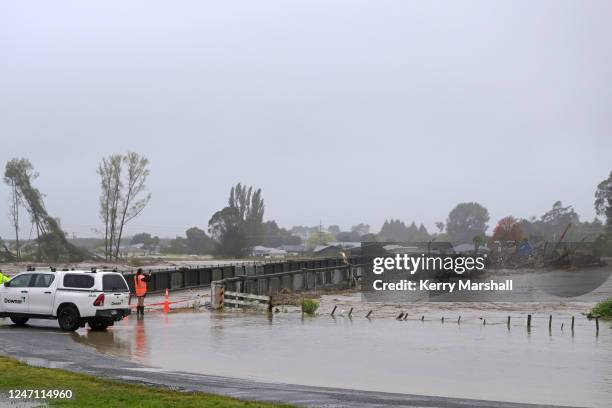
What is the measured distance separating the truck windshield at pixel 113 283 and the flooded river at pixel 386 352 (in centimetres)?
138

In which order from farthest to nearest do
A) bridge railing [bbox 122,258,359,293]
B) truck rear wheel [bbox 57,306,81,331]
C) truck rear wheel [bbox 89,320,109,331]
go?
1. bridge railing [bbox 122,258,359,293]
2. truck rear wheel [bbox 89,320,109,331]
3. truck rear wheel [bbox 57,306,81,331]

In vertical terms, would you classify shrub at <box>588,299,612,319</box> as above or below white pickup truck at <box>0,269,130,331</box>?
below

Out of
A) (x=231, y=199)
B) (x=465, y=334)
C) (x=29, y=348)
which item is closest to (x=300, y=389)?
(x=29, y=348)

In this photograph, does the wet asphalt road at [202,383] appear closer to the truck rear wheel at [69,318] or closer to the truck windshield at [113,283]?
the truck rear wheel at [69,318]

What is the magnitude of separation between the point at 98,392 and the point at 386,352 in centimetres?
1054

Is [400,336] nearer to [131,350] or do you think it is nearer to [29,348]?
[131,350]

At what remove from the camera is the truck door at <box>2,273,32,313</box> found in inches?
932

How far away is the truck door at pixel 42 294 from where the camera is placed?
23.4 meters

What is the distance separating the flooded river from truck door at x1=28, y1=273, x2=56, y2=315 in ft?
5.24

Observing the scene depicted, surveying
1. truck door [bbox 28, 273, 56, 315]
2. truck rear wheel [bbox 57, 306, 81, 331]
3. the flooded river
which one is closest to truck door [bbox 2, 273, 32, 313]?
truck door [bbox 28, 273, 56, 315]

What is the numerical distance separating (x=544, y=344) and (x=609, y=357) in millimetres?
2996

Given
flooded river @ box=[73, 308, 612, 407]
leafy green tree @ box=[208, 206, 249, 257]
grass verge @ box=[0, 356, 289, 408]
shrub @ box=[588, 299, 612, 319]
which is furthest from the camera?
leafy green tree @ box=[208, 206, 249, 257]

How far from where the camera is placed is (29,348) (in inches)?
733

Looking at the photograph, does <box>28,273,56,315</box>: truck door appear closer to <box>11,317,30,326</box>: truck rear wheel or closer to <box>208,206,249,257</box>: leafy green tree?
<box>11,317,30,326</box>: truck rear wheel
